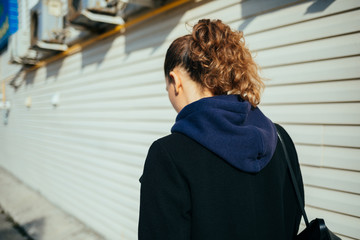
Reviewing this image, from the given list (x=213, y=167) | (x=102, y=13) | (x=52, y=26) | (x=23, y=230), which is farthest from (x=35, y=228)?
(x=213, y=167)

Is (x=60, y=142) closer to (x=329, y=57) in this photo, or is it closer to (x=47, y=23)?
(x=47, y=23)

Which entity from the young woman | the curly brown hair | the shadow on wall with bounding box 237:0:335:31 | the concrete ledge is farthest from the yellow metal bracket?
the concrete ledge

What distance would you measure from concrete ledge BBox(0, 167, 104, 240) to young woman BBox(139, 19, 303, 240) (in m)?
3.93

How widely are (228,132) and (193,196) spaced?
29 centimetres


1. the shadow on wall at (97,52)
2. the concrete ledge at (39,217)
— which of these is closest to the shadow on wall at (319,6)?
the shadow on wall at (97,52)

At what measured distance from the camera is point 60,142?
564 cm

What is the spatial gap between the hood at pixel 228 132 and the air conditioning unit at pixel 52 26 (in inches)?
206

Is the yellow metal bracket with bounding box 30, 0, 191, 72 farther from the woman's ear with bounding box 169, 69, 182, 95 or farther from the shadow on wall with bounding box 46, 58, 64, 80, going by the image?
the woman's ear with bounding box 169, 69, 182, 95

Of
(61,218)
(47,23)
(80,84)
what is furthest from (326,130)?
(47,23)

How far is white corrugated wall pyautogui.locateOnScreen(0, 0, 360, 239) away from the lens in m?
1.75

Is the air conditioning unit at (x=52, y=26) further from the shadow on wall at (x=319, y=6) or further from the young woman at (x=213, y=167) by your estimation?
the young woman at (x=213, y=167)

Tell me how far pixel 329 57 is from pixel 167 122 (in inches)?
74.6

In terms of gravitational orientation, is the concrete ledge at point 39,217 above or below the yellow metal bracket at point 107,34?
below

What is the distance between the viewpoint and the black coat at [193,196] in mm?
927
